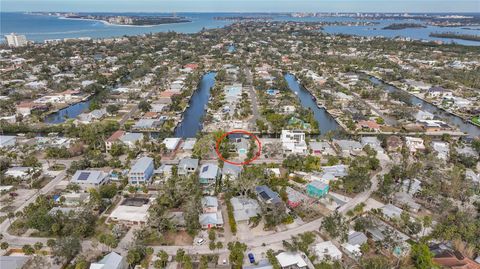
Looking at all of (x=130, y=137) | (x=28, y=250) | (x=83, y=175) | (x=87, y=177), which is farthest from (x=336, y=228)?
(x=130, y=137)

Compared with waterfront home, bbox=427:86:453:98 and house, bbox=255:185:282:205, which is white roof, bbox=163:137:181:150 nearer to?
house, bbox=255:185:282:205

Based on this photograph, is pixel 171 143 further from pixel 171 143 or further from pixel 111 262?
pixel 111 262

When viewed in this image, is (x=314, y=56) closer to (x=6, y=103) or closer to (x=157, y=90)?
(x=157, y=90)

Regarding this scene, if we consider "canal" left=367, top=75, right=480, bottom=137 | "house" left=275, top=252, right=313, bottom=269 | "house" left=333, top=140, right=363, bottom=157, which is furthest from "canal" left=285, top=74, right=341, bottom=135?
"house" left=275, top=252, right=313, bottom=269

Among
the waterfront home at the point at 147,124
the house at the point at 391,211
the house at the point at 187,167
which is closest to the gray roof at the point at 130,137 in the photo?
the waterfront home at the point at 147,124

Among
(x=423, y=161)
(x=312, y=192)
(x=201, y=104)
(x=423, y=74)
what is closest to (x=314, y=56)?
(x=423, y=74)

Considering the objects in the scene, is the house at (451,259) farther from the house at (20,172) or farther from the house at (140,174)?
the house at (20,172)
